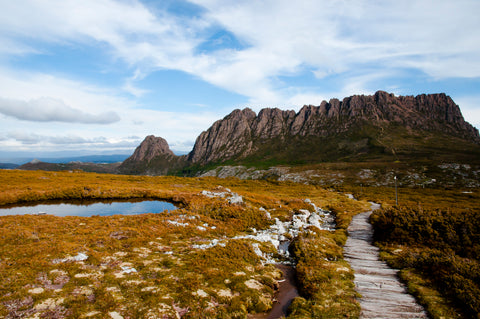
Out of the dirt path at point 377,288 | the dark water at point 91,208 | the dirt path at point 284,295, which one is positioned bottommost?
the dirt path at point 284,295

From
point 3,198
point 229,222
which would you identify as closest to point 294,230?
point 229,222

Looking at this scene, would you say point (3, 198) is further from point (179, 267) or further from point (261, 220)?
point (261, 220)

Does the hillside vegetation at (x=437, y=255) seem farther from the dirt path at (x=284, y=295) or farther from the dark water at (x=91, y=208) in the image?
the dark water at (x=91, y=208)

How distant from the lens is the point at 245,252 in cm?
2309

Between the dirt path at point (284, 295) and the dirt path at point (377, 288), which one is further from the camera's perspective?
the dirt path at point (284, 295)

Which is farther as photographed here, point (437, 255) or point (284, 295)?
point (437, 255)

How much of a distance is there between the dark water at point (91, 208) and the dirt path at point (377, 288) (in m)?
31.7

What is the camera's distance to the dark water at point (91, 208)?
37500 mm

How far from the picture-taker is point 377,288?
17188 mm

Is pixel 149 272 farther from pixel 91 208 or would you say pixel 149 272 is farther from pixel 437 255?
pixel 91 208

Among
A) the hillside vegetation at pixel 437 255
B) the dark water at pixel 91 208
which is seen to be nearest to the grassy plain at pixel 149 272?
the hillside vegetation at pixel 437 255

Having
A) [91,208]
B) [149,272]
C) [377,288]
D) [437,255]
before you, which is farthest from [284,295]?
[91,208]

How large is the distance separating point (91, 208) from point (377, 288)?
4567cm

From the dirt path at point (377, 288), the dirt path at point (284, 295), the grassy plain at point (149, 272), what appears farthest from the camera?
Result: the dirt path at point (284, 295)
